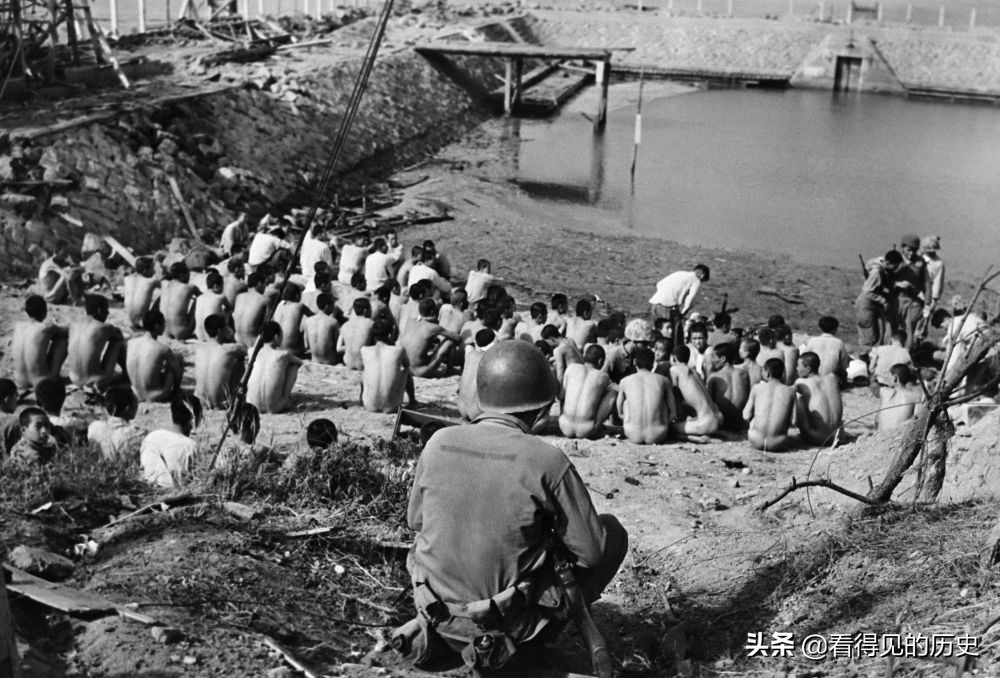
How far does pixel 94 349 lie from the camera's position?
1184 cm

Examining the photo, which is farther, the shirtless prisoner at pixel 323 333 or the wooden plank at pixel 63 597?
the shirtless prisoner at pixel 323 333

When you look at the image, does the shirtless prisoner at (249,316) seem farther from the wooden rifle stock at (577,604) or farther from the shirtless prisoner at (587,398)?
the wooden rifle stock at (577,604)

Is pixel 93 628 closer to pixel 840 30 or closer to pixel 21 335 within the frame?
pixel 21 335

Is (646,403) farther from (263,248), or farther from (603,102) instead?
(603,102)

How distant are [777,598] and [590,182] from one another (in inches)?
880

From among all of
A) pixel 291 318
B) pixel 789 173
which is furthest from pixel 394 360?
pixel 789 173

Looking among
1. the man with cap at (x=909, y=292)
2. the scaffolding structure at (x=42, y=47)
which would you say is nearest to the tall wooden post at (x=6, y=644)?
the man with cap at (x=909, y=292)

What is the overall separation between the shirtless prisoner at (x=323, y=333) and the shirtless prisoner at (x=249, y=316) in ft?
1.66

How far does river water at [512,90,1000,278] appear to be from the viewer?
76.6ft

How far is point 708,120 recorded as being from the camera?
3750cm

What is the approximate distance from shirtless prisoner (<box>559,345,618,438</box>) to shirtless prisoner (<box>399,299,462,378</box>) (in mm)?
2197

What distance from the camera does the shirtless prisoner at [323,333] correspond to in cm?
1327

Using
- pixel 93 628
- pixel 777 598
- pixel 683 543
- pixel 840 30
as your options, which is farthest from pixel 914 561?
pixel 840 30

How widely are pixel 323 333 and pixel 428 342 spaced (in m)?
1.20
